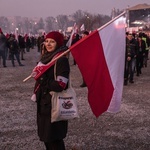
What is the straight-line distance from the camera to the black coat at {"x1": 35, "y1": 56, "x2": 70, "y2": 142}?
319 centimetres

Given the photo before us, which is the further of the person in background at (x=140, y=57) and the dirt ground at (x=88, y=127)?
the person in background at (x=140, y=57)

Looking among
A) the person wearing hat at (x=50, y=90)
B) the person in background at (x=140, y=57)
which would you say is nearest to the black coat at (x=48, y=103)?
the person wearing hat at (x=50, y=90)

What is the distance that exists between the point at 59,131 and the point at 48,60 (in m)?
0.77

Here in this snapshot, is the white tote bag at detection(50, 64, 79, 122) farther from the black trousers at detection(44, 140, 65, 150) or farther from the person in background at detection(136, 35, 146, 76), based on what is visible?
the person in background at detection(136, 35, 146, 76)

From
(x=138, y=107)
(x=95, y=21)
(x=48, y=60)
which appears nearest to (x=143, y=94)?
(x=138, y=107)

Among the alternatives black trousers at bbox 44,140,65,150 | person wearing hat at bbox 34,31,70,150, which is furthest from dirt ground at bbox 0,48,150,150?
person wearing hat at bbox 34,31,70,150

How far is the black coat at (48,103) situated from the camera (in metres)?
3.19

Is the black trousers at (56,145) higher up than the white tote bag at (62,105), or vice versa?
the white tote bag at (62,105)

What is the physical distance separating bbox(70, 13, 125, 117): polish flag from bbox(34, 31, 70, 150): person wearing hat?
0.73ft

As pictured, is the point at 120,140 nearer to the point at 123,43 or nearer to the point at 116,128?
the point at 116,128

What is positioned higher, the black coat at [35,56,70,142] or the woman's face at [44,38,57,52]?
the woman's face at [44,38,57,52]

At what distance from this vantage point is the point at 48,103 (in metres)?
3.25

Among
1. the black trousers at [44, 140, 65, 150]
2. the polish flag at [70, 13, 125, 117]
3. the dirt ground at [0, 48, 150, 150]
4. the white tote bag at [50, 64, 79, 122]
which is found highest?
the polish flag at [70, 13, 125, 117]

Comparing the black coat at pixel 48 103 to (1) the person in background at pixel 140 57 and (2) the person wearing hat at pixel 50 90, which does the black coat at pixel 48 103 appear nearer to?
(2) the person wearing hat at pixel 50 90
